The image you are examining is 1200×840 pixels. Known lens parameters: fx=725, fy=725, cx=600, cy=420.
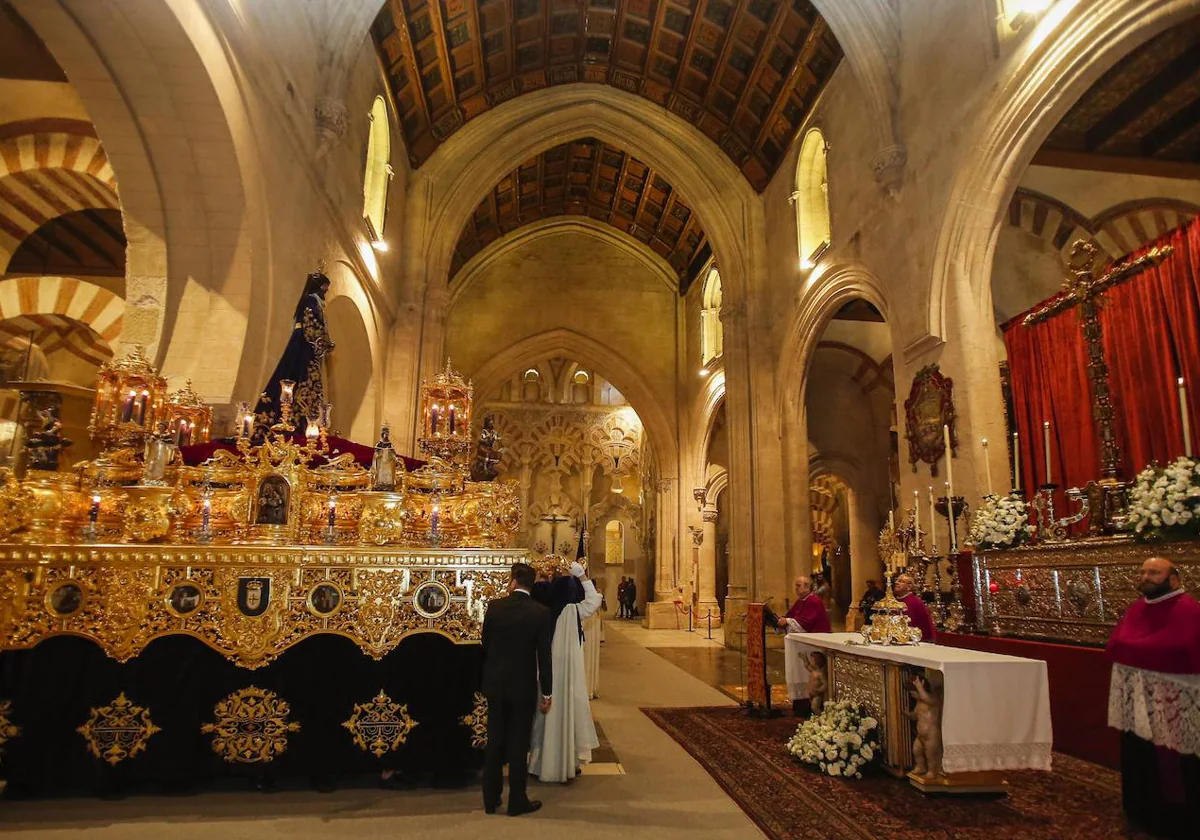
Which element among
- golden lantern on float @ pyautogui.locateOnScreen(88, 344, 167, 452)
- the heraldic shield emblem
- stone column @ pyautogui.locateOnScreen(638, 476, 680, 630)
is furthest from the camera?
stone column @ pyautogui.locateOnScreen(638, 476, 680, 630)

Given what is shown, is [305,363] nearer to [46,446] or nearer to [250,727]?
[46,446]

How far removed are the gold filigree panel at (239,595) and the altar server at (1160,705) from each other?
10.1 ft

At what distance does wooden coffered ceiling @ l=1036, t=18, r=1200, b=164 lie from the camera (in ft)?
24.7

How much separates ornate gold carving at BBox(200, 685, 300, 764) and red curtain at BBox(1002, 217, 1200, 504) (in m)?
6.40

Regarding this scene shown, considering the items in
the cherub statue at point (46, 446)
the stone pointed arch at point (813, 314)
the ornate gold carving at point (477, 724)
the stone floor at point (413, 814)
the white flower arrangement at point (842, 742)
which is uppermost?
the stone pointed arch at point (813, 314)

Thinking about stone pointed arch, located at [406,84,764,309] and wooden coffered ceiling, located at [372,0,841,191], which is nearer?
wooden coffered ceiling, located at [372,0,841,191]

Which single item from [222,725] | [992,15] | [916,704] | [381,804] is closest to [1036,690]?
[916,704]

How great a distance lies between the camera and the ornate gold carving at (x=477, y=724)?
3984 millimetres

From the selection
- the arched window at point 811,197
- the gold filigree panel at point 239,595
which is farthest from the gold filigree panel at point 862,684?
the arched window at point 811,197

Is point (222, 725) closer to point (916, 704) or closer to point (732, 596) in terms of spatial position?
point (916, 704)

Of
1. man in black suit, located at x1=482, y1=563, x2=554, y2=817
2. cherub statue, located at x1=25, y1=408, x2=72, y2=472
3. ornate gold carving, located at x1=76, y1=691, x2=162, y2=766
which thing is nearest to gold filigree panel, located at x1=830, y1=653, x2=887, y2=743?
man in black suit, located at x1=482, y1=563, x2=554, y2=817

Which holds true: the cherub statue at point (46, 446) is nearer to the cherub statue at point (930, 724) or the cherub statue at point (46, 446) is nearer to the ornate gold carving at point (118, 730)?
the ornate gold carving at point (118, 730)

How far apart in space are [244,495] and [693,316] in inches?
642

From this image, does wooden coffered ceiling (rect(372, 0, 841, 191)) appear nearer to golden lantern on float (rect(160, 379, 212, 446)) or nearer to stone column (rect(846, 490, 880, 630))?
stone column (rect(846, 490, 880, 630))
